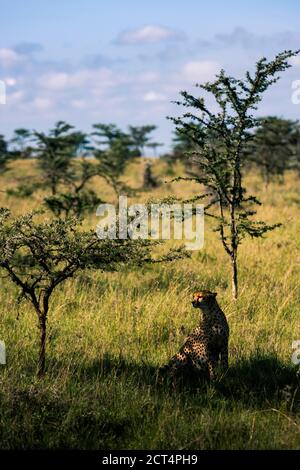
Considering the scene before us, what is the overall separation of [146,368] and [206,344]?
0.79 meters

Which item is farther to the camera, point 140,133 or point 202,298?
point 140,133

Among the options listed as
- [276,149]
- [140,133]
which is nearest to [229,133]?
[276,149]

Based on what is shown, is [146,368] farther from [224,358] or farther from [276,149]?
[276,149]

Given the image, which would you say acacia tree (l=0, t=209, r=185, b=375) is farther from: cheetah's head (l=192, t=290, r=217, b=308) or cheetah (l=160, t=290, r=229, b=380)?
cheetah (l=160, t=290, r=229, b=380)

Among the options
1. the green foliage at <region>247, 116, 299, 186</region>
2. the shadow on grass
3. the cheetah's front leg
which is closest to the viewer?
the shadow on grass

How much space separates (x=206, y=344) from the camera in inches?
219

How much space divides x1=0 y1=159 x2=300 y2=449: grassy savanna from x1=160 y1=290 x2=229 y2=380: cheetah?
0.20 m

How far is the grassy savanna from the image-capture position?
4.56 metres

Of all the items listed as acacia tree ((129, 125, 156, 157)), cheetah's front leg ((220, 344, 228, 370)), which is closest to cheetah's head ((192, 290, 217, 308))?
cheetah's front leg ((220, 344, 228, 370))

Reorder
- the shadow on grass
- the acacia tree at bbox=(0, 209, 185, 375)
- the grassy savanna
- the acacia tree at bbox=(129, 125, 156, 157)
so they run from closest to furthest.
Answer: the grassy savanna
the shadow on grass
the acacia tree at bbox=(0, 209, 185, 375)
the acacia tree at bbox=(129, 125, 156, 157)

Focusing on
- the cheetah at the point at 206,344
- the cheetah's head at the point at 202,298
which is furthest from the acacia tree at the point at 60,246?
the cheetah at the point at 206,344

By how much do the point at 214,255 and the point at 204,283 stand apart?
251 cm

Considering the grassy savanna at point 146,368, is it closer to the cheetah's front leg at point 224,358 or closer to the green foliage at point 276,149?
the cheetah's front leg at point 224,358
